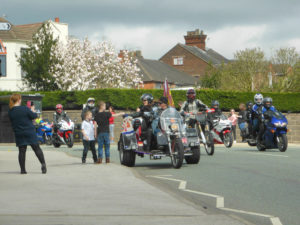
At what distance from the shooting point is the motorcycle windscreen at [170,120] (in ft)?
45.3

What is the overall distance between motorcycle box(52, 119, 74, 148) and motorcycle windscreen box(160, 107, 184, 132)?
11825mm

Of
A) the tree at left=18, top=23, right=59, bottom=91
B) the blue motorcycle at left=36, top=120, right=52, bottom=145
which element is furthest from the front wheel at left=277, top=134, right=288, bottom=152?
the tree at left=18, top=23, right=59, bottom=91

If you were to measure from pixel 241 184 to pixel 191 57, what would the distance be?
7292 cm

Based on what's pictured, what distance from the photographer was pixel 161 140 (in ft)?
45.3

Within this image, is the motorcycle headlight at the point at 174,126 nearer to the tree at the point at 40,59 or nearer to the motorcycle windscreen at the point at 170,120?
the motorcycle windscreen at the point at 170,120

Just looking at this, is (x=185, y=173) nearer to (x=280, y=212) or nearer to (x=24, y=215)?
(x=280, y=212)

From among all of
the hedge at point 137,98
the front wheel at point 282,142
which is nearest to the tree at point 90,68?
the hedge at point 137,98

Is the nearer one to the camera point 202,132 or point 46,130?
point 202,132

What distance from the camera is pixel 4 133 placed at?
35.0m

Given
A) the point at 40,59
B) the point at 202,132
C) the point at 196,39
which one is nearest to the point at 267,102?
the point at 202,132

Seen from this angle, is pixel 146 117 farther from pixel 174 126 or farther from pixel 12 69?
pixel 12 69

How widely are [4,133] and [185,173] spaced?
24.1m

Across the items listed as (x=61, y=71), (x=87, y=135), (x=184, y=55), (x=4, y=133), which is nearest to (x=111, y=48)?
(x=61, y=71)

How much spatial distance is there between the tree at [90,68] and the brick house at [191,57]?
28312 mm
